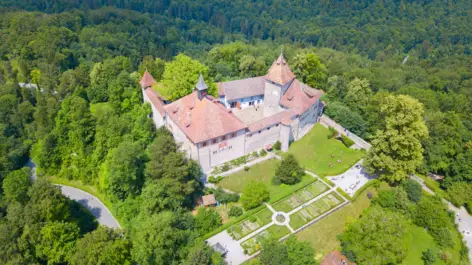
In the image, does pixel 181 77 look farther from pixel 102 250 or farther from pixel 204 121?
pixel 102 250

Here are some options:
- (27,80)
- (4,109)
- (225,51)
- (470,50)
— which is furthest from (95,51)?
(470,50)

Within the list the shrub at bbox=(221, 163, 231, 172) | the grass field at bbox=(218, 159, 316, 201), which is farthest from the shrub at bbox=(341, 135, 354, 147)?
the shrub at bbox=(221, 163, 231, 172)

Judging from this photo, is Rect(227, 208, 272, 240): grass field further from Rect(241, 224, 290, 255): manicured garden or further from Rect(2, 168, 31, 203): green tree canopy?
Rect(2, 168, 31, 203): green tree canopy

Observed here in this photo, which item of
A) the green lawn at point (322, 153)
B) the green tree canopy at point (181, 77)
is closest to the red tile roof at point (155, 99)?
the green tree canopy at point (181, 77)

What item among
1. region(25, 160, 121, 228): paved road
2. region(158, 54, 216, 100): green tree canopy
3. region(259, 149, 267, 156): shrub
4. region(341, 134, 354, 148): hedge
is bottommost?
region(25, 160, 121, 228): paved road

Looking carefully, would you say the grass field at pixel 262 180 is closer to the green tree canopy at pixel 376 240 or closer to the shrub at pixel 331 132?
the green tree canopy at pixel 376 240

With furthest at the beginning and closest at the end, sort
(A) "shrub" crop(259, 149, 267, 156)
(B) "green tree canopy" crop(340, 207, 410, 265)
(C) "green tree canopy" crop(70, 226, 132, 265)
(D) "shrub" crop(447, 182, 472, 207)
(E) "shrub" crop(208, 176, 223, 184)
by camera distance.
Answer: (A) "shrub" crop(259, 149, 267, 156)
(D) "shrub" crop(447, 182, 472, 207)
(E) "shrub" crop(208, 176, 223, 184)
(C) "green tree canopy" crop(70, 226, 132, 265)
(B) "green tree canopy" crop(340, 207, 410, 265)

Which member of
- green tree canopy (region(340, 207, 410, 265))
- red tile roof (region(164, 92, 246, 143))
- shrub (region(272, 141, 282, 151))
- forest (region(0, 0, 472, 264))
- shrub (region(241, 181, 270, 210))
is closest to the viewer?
green tree canopy (region(340, 207, 410, 265))

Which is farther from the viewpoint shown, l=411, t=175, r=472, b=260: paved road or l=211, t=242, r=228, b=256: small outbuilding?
l=411, t=175, r=472, b=260: paved road
